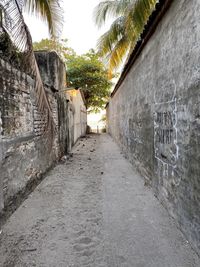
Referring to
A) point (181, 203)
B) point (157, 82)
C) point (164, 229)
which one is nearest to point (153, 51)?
point (157, 82)

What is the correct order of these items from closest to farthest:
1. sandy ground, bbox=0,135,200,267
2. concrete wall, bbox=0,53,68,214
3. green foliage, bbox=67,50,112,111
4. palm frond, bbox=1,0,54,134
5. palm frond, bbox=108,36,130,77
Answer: sandy ground, bbox=0,135,200,267 → palm frond, bbox=1,0,54,134 → concrete wall, bbox=0,53,68,214 → palm frond, bbox=108,36,130,77 → green foliage, bbox=67,50,112,111

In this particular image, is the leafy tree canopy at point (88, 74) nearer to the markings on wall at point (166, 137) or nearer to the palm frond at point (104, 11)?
the palm frond at point (104, 11)

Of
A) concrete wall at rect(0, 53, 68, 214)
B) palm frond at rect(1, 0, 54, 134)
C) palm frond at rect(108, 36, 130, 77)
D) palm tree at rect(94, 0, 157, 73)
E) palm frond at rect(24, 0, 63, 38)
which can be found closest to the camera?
palm frond at rect(1, 0, 54, 134)

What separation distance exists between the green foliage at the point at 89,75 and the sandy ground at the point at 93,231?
57.1 ft

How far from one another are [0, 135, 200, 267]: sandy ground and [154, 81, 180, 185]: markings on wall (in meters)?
0.76

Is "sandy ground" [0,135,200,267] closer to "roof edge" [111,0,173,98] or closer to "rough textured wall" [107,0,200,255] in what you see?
"rough textured wall" [107,0,200,255]

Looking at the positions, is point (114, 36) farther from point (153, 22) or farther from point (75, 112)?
point (75, 112)

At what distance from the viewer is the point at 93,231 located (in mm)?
3291

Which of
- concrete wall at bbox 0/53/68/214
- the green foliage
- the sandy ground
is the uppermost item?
the green foliage

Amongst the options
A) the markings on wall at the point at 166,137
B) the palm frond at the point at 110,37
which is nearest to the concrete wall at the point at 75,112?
the palm frond at the point at 110,37

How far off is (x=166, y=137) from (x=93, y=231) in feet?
6.31

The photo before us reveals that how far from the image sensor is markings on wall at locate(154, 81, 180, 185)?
3.47m

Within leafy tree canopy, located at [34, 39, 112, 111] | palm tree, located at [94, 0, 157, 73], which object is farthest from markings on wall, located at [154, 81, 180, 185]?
leafy tree canopy, located at [34, 39, 112, 111]

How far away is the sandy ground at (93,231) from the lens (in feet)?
8.61
